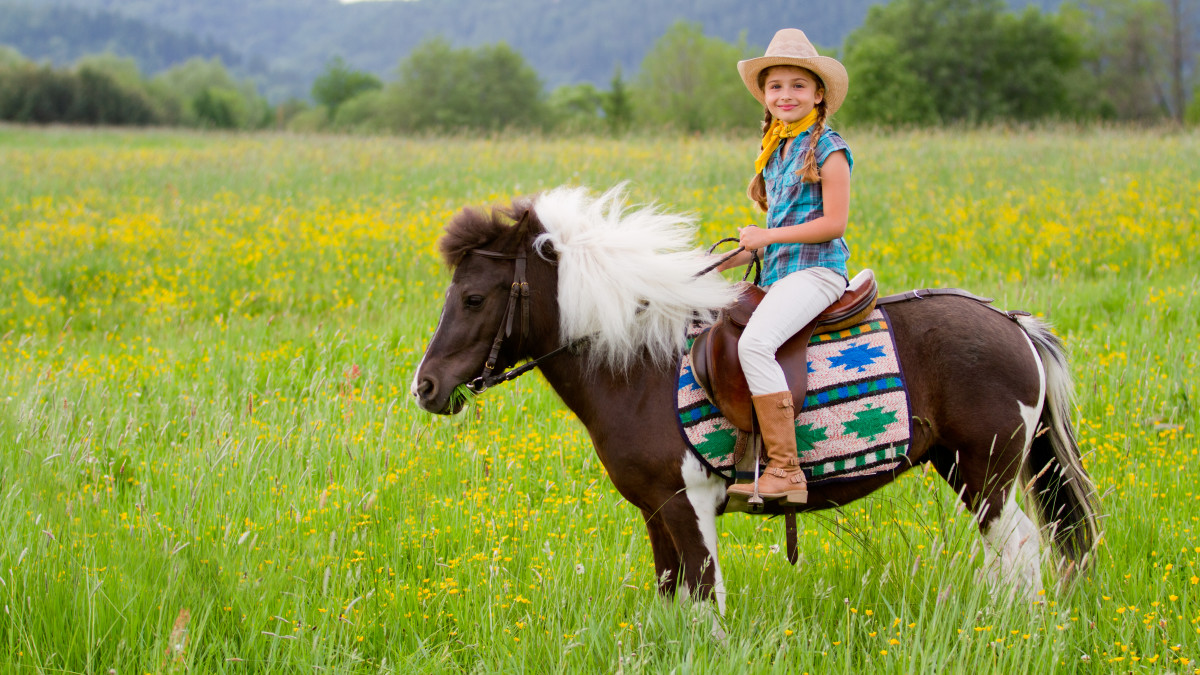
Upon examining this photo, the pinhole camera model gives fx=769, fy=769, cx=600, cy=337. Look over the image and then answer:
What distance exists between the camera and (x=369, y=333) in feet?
23.5

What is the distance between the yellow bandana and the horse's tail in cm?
127

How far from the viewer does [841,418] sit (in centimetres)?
308

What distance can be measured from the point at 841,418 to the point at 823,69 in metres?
1.43

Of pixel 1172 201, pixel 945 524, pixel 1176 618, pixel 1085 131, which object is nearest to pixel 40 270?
pixel 945 524

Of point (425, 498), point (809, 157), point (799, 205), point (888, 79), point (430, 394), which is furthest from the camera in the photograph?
point (888, 79)

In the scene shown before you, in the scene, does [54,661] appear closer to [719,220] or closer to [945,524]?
[945,524]

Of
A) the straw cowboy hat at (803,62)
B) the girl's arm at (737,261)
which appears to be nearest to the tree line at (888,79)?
the straw cowboy hat at (803,62)

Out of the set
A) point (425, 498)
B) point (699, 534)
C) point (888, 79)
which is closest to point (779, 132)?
point (699, 534)

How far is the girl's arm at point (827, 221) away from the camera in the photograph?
3.04 metres

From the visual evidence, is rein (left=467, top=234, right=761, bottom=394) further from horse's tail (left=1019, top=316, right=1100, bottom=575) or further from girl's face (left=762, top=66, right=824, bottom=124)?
Result: horse's tail (left=1019, top=316, right=1100, bottom=575)

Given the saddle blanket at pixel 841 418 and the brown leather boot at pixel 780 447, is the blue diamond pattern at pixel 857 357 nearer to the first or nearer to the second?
the saddle blanket at pixel 841 418

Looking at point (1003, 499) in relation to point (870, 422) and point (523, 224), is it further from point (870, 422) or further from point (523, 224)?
point (523, 224)

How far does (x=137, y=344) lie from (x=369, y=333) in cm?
260

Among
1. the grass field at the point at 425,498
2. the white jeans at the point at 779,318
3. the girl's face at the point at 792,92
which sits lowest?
the grass field at the point at 425,498
